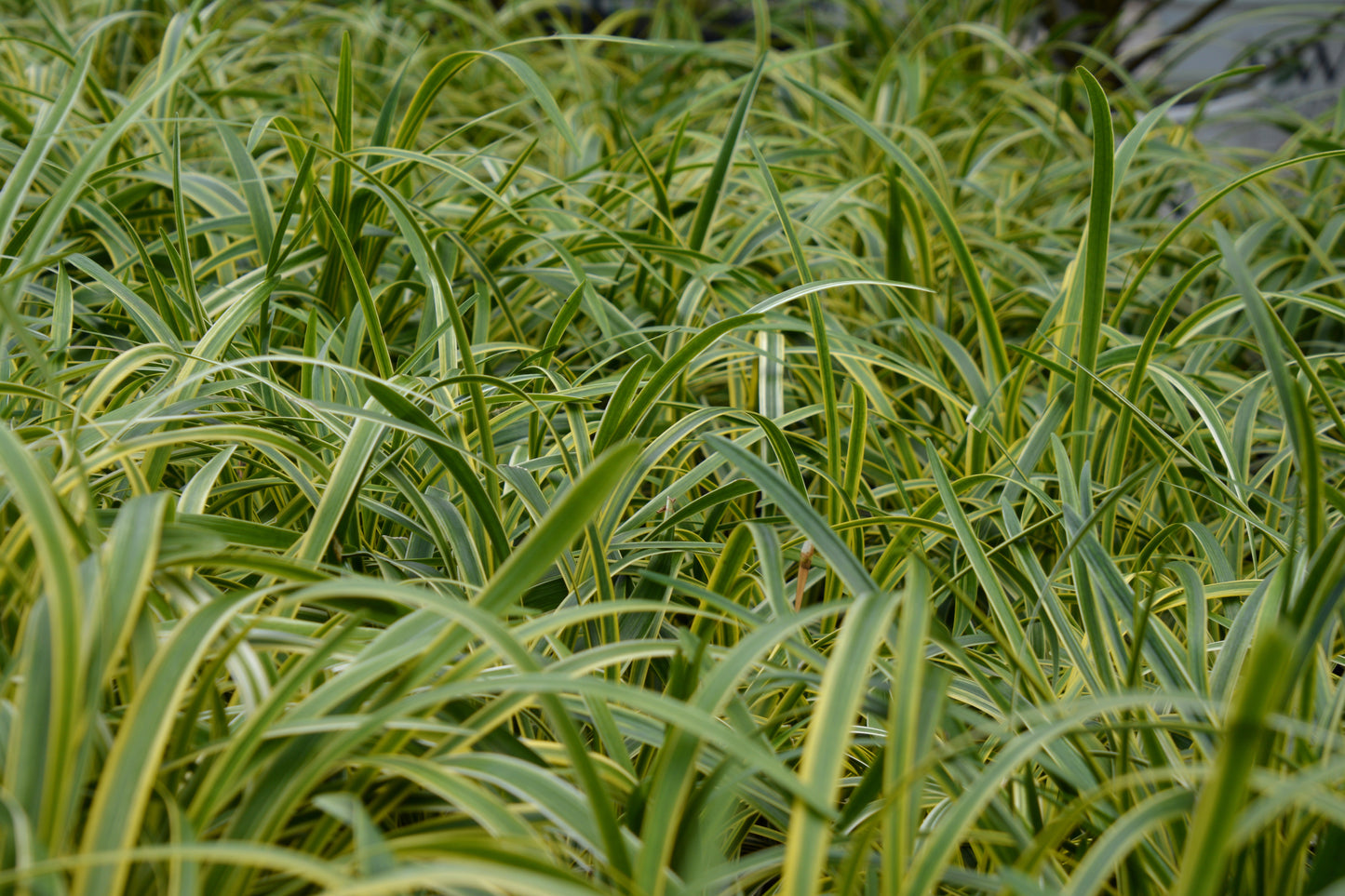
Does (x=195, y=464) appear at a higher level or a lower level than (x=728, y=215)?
lower

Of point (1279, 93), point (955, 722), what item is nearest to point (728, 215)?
point (955, 722)

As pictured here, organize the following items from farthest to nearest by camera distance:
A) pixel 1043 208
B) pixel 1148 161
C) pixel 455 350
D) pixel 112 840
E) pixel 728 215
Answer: pixel 1043 208 → pixel 1148 161 → pixel 728 215 → pixel 455 350 → pixel 112 840

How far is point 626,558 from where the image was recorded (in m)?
0.68

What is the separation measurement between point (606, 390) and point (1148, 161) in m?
1.23

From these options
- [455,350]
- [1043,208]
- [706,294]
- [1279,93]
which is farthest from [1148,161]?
[1279,93]

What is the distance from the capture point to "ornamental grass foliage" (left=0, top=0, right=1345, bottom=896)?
404mm

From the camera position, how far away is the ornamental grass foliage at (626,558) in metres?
0.40

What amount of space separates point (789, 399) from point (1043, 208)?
0.91 m

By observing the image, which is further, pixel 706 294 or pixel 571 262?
pixel 706 294

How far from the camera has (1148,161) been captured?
1.59m

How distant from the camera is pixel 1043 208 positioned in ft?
5.65

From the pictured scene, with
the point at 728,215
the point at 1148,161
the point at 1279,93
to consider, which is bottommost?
the point at 728,215

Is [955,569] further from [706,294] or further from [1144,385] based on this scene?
[706,294]

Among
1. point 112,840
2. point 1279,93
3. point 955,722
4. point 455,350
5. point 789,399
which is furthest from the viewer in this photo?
point 1279,93
